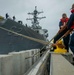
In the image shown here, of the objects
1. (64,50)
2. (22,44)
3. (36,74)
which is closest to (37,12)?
(22,44)

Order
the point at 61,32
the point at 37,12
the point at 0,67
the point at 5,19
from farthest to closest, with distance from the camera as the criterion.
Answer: the point at 37,12, the point at 5,19, the point at 61,32, the point at 0,67

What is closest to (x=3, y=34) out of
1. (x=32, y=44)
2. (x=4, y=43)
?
(x=4, y=43)

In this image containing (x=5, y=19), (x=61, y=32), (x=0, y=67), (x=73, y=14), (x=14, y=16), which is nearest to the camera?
(x=0, y=67)

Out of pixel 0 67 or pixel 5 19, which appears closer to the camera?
pixel 0 67

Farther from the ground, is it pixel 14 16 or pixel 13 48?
pixel 14 16

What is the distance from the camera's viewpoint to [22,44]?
14695 mm

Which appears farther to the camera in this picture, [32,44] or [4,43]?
[32,44]

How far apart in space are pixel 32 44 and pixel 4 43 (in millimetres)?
1953

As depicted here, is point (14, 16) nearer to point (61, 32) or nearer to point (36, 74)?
point (61, 32)

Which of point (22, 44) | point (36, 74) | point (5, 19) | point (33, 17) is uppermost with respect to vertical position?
point (33, 17)

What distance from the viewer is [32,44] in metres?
15.4

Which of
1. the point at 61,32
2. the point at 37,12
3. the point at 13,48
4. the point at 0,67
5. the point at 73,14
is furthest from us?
the point at 37,12

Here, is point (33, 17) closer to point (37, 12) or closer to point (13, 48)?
point (37, 12)

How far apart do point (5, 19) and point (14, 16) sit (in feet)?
4.42
